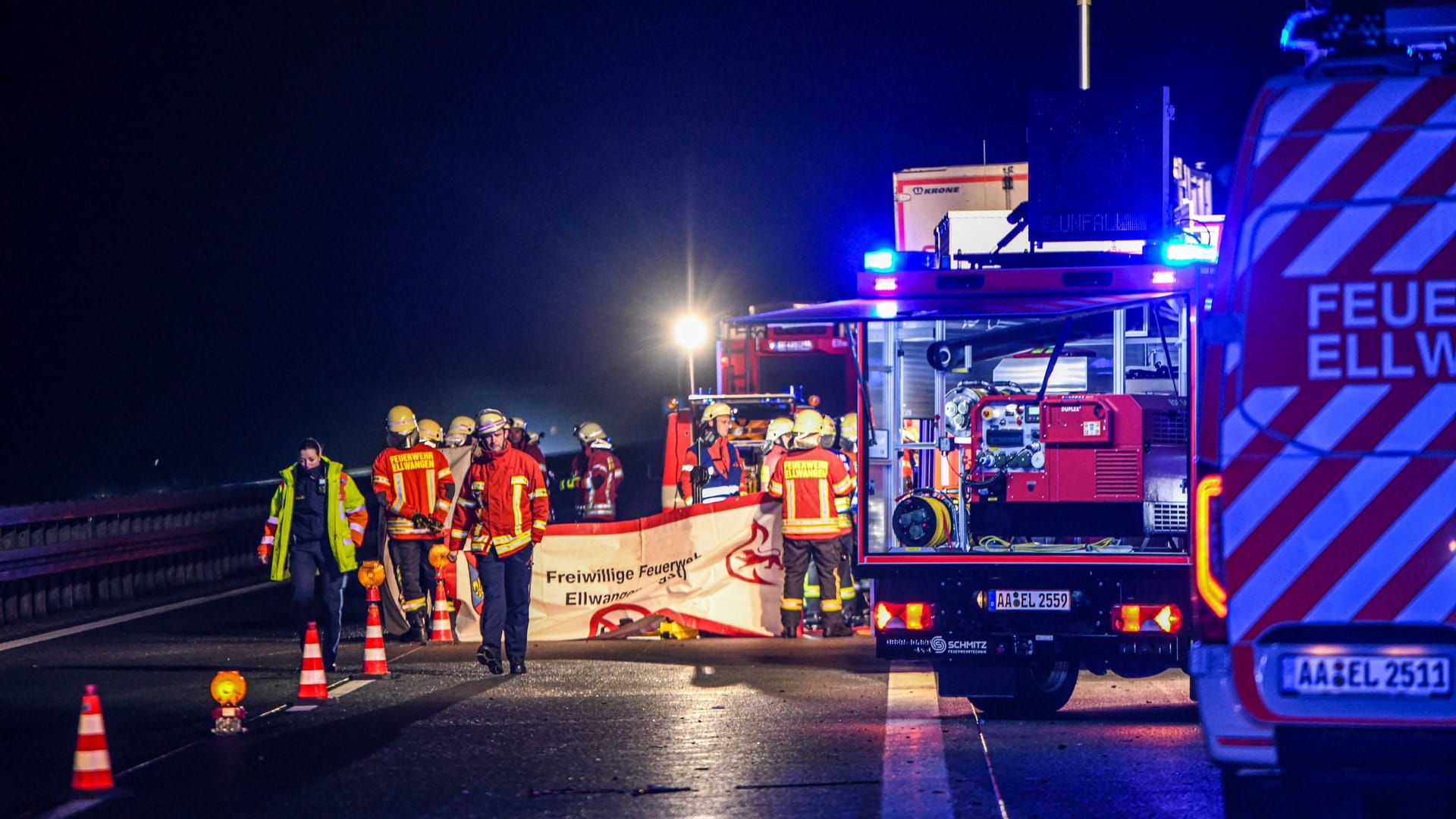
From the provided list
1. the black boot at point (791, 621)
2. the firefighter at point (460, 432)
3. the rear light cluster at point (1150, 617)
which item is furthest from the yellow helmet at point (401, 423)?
the rear light cluster at point (1150, 617)

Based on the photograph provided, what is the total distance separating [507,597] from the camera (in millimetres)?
12570

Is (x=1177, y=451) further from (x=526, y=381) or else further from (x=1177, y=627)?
(x=526, y=381)

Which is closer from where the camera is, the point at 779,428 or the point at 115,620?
the point at 779,428

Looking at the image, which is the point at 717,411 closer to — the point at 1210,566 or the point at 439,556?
the point at 439,556

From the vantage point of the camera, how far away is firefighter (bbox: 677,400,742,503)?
17406 millimetres

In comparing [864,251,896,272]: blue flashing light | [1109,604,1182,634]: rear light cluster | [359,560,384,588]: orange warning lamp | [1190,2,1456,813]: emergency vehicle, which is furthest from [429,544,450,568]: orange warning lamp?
[1190,2,1456,813]: emergency vehicle

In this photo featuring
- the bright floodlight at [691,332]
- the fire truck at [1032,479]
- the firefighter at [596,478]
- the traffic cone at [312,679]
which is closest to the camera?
the fire truck at [1032,479]

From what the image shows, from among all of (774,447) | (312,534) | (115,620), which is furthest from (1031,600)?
(115,620)

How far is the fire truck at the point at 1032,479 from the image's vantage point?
9625 mm

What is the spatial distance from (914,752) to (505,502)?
4.66m

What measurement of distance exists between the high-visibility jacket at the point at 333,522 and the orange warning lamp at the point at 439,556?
5.10 ft

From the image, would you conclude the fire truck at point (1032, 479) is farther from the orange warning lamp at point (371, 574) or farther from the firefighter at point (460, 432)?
the firefighter at point (460, 432)

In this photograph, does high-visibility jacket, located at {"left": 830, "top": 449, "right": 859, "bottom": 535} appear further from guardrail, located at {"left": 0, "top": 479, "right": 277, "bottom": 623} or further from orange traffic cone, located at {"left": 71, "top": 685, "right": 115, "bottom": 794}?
guardrail, located at {"left": 0, "top": 479, "right": 277, "bottom": 623}

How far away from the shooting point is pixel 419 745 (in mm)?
9109
